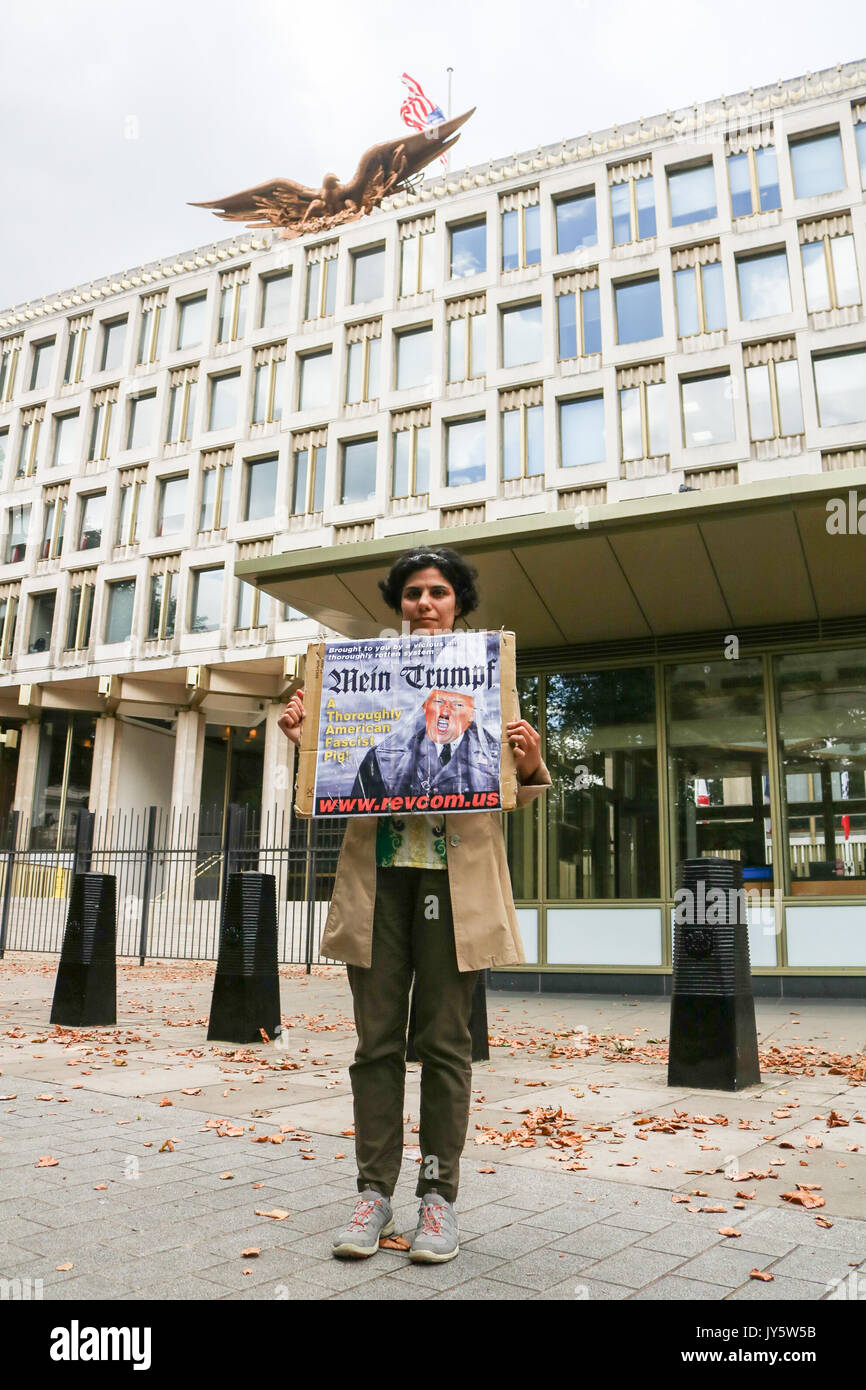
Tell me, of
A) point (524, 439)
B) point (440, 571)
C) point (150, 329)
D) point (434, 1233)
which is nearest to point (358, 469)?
point (524, 439)

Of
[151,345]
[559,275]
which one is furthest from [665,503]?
[151,345]

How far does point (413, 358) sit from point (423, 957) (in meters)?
30.4

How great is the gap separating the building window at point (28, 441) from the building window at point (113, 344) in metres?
3.23

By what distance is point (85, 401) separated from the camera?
1444 inches

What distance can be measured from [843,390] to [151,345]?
23.4 meters

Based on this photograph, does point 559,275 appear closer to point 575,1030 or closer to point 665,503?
point 665,503

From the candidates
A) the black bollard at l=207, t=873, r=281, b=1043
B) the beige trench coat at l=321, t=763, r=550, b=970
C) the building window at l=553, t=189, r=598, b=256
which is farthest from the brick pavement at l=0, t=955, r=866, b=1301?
the building window at l=553, t=189, r=598, b=256

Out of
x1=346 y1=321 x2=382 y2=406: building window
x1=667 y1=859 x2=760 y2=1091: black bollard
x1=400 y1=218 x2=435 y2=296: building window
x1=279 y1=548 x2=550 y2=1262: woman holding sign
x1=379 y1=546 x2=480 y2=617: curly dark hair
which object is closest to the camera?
x1=279 y1=548 x2=550 y2=1262: woman holding sign

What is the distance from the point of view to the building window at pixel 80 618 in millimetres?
34500

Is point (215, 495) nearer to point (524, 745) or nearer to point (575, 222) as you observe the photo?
point (575, 222)

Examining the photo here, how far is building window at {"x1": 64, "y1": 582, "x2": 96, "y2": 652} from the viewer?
34500mm

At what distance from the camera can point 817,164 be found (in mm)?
27531

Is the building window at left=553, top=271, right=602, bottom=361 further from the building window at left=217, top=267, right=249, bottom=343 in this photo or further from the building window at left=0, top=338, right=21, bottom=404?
the building window at left=0, top=338, right=21, bottom=404

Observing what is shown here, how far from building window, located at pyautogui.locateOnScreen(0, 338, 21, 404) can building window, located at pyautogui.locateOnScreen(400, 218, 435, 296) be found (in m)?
16.7
